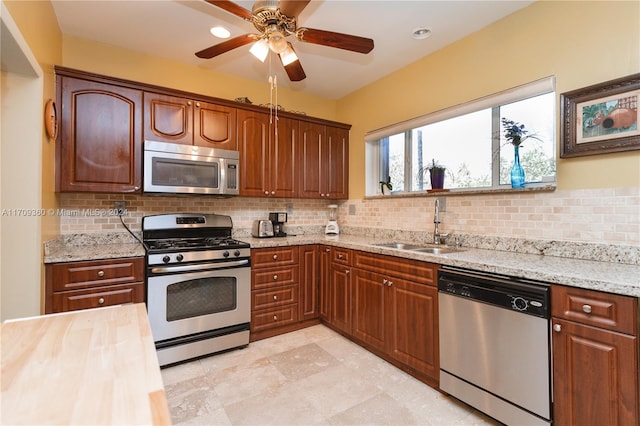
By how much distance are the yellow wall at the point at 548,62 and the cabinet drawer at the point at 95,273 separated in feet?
9.11

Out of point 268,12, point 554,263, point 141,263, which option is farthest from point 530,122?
point 141,263

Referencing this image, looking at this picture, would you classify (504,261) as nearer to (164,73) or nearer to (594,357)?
(594,357)

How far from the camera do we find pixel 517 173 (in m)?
2.25

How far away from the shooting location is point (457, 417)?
1.86 metres

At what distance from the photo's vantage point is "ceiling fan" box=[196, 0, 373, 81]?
1.67 meters

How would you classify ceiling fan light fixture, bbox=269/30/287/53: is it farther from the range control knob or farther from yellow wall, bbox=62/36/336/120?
the range control knob

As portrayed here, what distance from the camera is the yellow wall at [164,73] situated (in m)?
2.71

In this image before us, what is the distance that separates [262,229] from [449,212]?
1.89 meters

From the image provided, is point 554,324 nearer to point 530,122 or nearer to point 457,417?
point 457,417

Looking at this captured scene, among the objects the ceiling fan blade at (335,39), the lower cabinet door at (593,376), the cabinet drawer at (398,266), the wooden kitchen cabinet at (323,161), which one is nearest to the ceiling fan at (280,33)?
the ceiling fan blade at (335,39)

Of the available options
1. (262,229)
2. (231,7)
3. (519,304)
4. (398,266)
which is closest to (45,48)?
(231,7)

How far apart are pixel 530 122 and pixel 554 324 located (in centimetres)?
147

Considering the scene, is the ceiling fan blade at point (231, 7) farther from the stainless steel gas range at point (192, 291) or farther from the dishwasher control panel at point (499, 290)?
the dishwasher control panel at point (499, 290)

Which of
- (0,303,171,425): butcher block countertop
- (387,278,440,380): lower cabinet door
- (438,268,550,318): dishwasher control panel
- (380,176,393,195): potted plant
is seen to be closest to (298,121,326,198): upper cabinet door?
(380,176,393,195): potted plant
